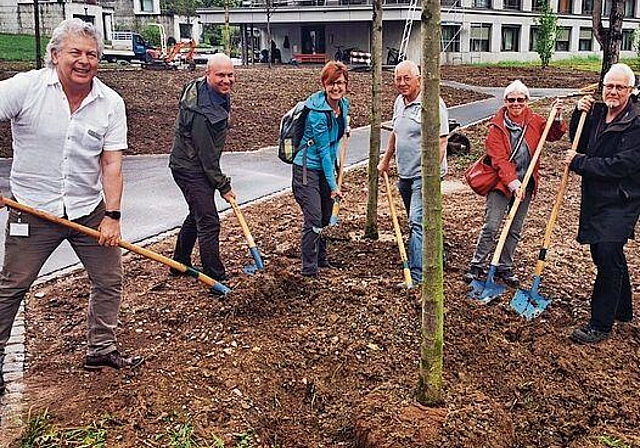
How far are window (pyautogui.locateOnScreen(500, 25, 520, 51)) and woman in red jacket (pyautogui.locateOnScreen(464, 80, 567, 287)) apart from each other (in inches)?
1799

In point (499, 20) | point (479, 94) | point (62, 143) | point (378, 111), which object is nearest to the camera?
point (62, 143)

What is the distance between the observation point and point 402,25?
4259 cm

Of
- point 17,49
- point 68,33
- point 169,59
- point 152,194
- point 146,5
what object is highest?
point 146,5

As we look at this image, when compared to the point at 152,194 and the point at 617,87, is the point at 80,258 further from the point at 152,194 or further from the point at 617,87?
the point at 152,194

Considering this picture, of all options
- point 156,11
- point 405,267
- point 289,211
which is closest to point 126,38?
point 156,11

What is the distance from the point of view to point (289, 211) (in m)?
8.88

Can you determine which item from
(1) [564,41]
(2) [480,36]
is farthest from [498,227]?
(1) [564,41]

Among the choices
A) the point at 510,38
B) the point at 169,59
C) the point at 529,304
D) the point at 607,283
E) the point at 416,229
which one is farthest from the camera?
the point at 510,38

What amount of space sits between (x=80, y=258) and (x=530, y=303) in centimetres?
325

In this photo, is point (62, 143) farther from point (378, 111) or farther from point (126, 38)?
point (126, 38)

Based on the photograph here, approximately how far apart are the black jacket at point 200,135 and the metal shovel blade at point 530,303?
243 cm

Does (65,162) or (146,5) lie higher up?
(146,5)

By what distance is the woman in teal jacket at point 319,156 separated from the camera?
233 inches

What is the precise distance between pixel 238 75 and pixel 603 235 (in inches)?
975
